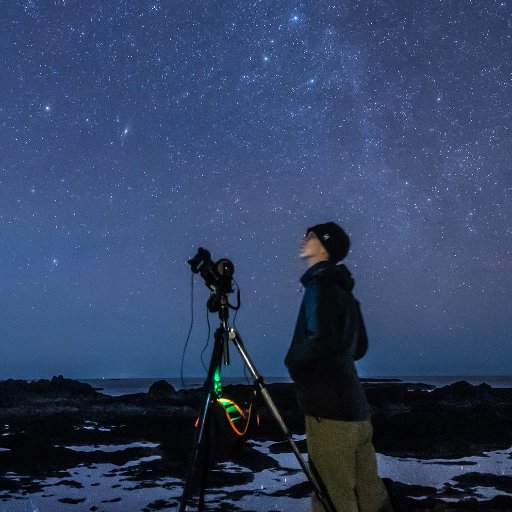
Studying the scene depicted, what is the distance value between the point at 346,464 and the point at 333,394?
394mm

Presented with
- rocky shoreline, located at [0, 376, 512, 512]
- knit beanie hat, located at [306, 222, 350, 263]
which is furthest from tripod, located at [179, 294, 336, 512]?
knit beanie hat, located at [306, 222, 350, 263]

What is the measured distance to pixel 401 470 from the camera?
33.0 feet

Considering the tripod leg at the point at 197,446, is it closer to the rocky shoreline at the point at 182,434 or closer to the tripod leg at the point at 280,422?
the rocky shoreline at the point at 182,434

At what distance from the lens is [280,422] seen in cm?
323

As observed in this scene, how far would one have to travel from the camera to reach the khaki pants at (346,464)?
2.97 metres

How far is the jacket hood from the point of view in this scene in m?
3.11

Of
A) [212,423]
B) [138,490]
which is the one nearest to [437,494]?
[138,490]

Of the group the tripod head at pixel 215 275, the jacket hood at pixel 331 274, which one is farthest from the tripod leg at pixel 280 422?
the jacket hood at pixel 331 274

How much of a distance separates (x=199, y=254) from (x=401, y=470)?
8281mm

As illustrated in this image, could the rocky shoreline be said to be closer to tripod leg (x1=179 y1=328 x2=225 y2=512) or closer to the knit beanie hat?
tripod leg (x1=179 y1=328 x2=225 y2=512)

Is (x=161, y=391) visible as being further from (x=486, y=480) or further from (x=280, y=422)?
(x=280, y=422)

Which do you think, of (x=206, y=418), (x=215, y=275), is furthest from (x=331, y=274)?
(x=206, y=418)

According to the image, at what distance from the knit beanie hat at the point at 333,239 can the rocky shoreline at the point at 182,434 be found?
1.06m

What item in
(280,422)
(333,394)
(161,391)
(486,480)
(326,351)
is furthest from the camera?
(161,391)
